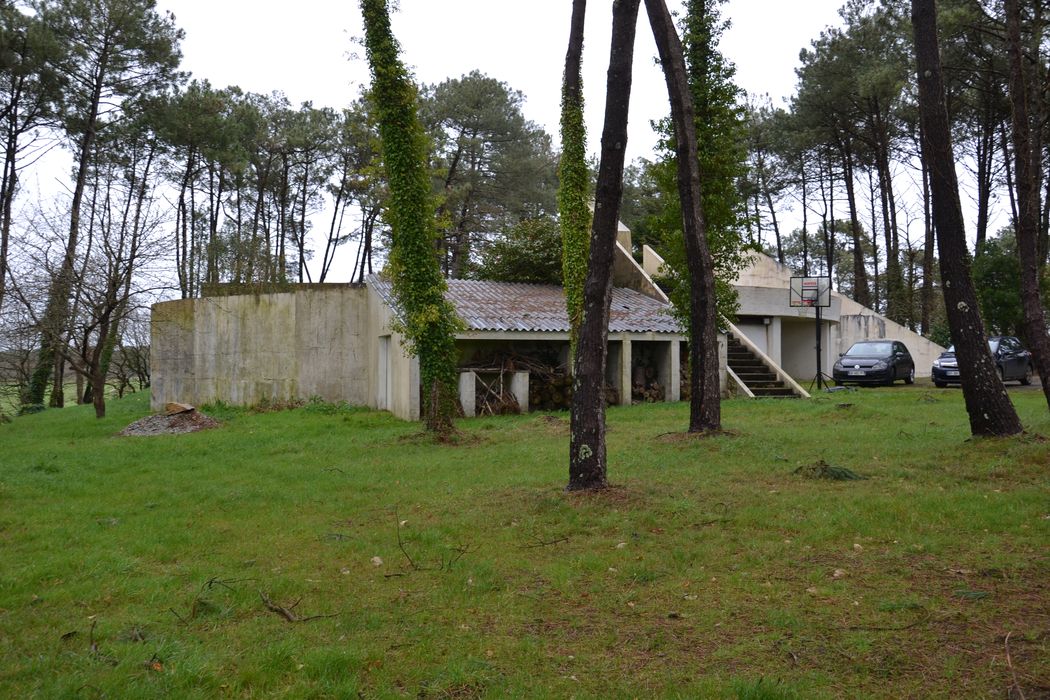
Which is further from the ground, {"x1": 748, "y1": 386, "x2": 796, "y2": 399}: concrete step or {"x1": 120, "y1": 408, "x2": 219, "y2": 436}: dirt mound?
{"x1": 748, "y1": 386, "x2": 796, "y2": 399}: concrete step

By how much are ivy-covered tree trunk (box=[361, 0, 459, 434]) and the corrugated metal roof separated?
2910 mm

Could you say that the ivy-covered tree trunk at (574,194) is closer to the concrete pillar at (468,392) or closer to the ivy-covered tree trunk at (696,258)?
the concrete pillar at (468,392)

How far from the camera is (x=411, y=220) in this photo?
1342 cm

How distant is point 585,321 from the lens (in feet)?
25.7

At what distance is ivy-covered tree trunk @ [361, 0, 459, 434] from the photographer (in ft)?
43.1

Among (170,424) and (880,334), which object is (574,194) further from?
(880,334)

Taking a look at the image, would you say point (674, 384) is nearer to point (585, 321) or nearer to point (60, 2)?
point (585, 321)

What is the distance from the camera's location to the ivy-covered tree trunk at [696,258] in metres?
11.9

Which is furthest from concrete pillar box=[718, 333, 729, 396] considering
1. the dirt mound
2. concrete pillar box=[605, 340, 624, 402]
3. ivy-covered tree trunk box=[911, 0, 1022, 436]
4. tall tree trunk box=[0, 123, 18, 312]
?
tall tree trunk box=[0, 123, 18, 312]

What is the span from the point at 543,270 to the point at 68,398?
25.2m

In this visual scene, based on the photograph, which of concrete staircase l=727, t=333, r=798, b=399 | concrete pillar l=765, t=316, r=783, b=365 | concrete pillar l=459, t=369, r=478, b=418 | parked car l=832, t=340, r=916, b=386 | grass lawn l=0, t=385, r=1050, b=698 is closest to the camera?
grass lawn l=0, t=385, r=1050, b=698

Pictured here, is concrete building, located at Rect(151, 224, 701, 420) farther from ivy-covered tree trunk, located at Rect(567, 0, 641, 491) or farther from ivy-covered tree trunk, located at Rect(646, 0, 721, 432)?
ivy-covered tree trunk, located at Rect(567, 0, 641, 491)

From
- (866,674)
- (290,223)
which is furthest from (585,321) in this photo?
(290,223)

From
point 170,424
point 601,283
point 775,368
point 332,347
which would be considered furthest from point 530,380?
point 601,283
